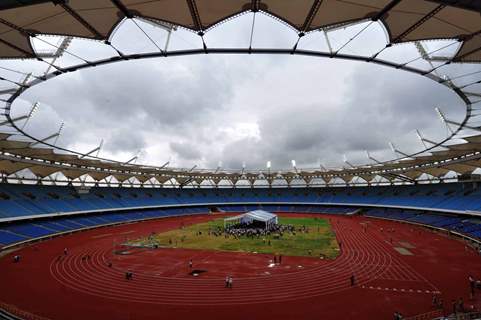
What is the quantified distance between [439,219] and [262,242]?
1354 inches

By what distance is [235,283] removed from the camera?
74.2 ft

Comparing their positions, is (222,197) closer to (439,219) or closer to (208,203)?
(208,203)

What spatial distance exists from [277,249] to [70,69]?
29277 millimetres

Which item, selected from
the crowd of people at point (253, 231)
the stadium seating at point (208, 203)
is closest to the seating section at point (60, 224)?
the stadium seating at point (208, 203)

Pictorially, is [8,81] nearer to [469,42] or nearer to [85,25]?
[85,25]

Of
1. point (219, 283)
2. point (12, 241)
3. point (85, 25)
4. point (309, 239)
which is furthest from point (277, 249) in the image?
point (12, 241)

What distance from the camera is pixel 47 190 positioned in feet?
187

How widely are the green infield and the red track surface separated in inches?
102

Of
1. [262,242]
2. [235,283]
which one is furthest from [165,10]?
[262,242]

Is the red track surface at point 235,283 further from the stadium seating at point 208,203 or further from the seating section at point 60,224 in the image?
the stadium seating at point 208,203

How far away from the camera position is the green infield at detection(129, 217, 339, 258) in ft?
112

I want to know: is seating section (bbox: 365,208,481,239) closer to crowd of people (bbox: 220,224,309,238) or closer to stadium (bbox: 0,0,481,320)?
stadium (bbox: 0,0,481,320)

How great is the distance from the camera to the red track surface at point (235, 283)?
1758 centimetres

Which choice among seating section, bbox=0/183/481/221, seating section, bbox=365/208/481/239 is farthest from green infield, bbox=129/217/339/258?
seating section, bbox=0/183/481/221
